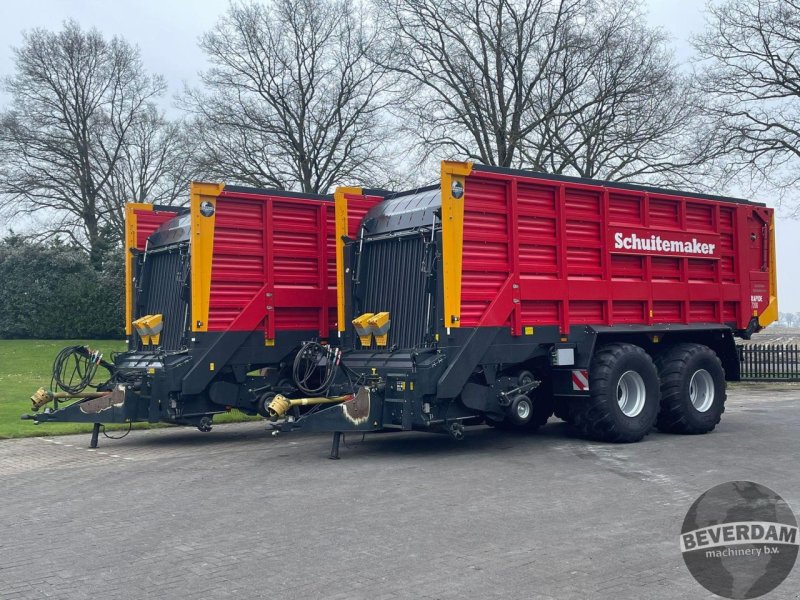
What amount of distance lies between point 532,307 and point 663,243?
2.65 meters

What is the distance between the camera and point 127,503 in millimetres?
8414

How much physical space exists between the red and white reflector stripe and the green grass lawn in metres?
6.08

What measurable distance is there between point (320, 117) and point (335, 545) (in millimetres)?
26139

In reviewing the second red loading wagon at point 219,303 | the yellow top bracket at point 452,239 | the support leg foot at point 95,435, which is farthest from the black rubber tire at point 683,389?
the support leg foot at point 95,435

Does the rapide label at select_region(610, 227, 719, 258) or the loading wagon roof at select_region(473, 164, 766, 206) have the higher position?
the loading wagon roof at select_region(473, 164, 766, 206)

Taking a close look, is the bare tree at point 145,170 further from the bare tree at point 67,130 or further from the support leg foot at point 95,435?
the support leg foot at point 95,435

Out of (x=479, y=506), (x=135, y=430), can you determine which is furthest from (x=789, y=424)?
(x=135, y=430)

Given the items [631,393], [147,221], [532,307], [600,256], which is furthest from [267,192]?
[631,393]

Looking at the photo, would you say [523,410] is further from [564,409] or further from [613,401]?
[564,409]

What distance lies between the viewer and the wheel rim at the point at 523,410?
1119 cm

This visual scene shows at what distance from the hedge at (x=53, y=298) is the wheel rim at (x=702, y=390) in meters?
24.2

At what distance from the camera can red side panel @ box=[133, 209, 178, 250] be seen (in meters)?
14.2

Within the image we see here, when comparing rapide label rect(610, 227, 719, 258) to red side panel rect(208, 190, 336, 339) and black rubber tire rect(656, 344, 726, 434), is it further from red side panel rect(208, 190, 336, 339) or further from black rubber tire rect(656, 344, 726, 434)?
red side panel rect(208, 190, 336, 339)

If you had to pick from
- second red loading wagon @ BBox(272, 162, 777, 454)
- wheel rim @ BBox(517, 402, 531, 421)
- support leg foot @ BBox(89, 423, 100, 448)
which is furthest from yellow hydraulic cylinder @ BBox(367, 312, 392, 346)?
support leg foot @ BBox(89, 423, 100, 448)
